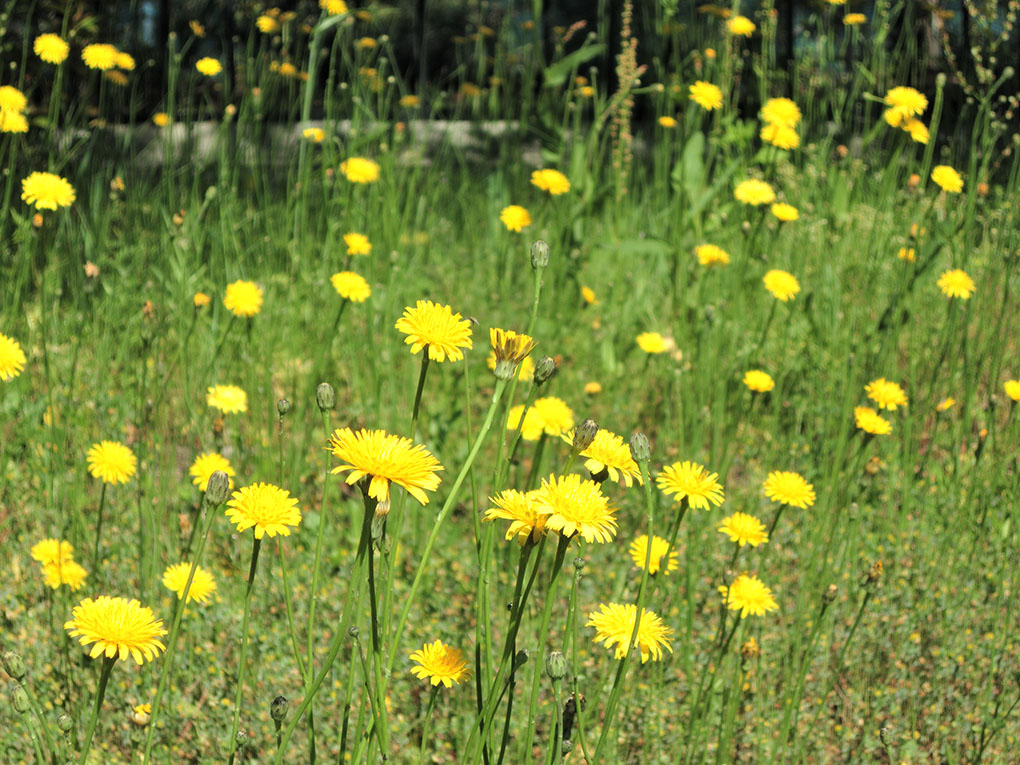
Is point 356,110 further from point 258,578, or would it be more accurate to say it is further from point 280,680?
point 280,680

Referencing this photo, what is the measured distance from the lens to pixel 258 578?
1.91 m

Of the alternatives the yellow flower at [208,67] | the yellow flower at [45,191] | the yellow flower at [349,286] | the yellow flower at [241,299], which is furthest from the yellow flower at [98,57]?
the yellow flower at [349,286]

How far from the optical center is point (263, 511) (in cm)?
112

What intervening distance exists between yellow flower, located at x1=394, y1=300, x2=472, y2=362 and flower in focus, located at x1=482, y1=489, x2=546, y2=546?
0.18m

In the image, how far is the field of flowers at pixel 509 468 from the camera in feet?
3.84

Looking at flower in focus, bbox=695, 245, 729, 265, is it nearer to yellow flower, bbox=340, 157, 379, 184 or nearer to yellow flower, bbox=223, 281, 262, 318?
yellow flower, bbox=340, 157, 379, 184

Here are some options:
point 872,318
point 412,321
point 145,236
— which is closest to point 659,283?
point 872,318

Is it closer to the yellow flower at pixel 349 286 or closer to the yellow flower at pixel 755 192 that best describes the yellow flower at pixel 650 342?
the yellow flower at pixel 755 192

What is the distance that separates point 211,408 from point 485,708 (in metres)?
1.56

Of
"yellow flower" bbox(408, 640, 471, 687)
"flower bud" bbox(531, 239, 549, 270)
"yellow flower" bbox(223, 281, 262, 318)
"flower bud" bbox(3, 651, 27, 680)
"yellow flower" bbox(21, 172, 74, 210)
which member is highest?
"flower bud" bbox(531, 239, 549, 270)

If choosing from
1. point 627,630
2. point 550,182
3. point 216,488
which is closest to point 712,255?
point 550,182

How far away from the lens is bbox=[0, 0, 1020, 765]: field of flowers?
1.17 meters

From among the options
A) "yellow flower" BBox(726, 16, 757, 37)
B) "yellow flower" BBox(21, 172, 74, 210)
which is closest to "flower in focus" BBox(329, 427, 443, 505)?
"yellow flower" BBox(21, 172, 74, 210)

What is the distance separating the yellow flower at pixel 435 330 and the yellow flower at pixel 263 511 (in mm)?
236
